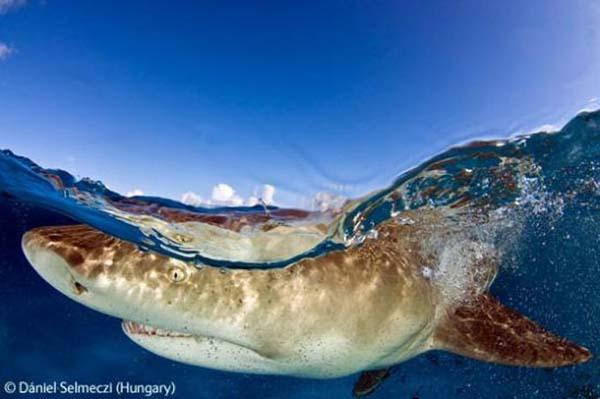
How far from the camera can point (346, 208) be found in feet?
23.5

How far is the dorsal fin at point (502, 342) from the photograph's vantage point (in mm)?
5281

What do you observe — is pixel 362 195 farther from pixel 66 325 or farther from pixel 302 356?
pixel 66 325

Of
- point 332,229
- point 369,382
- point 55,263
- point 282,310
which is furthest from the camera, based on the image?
point 369,382

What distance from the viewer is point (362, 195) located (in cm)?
716

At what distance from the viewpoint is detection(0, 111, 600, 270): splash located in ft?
22.4

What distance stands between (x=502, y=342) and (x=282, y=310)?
2.88m

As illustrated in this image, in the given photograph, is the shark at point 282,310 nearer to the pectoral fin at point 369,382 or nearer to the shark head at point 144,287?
the shark head at point 144,287

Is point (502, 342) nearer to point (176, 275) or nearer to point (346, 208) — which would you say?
point (346, 208)

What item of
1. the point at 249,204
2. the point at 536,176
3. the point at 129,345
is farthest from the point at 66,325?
the point at 536,176

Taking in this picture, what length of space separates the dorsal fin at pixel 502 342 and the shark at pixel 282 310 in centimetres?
1

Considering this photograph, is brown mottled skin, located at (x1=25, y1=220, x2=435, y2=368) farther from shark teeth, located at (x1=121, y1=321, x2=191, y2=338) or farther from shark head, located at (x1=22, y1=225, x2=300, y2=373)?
shark teeth, located at (x1=121, y1=321, x2=191, y2=338)

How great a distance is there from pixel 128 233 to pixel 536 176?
27.0 feet

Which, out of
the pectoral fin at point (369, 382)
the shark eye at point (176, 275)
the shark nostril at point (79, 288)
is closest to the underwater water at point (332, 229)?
the shark eye at point (176, 275)

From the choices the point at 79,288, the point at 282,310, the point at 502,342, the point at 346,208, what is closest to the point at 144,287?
the point at 79,288
